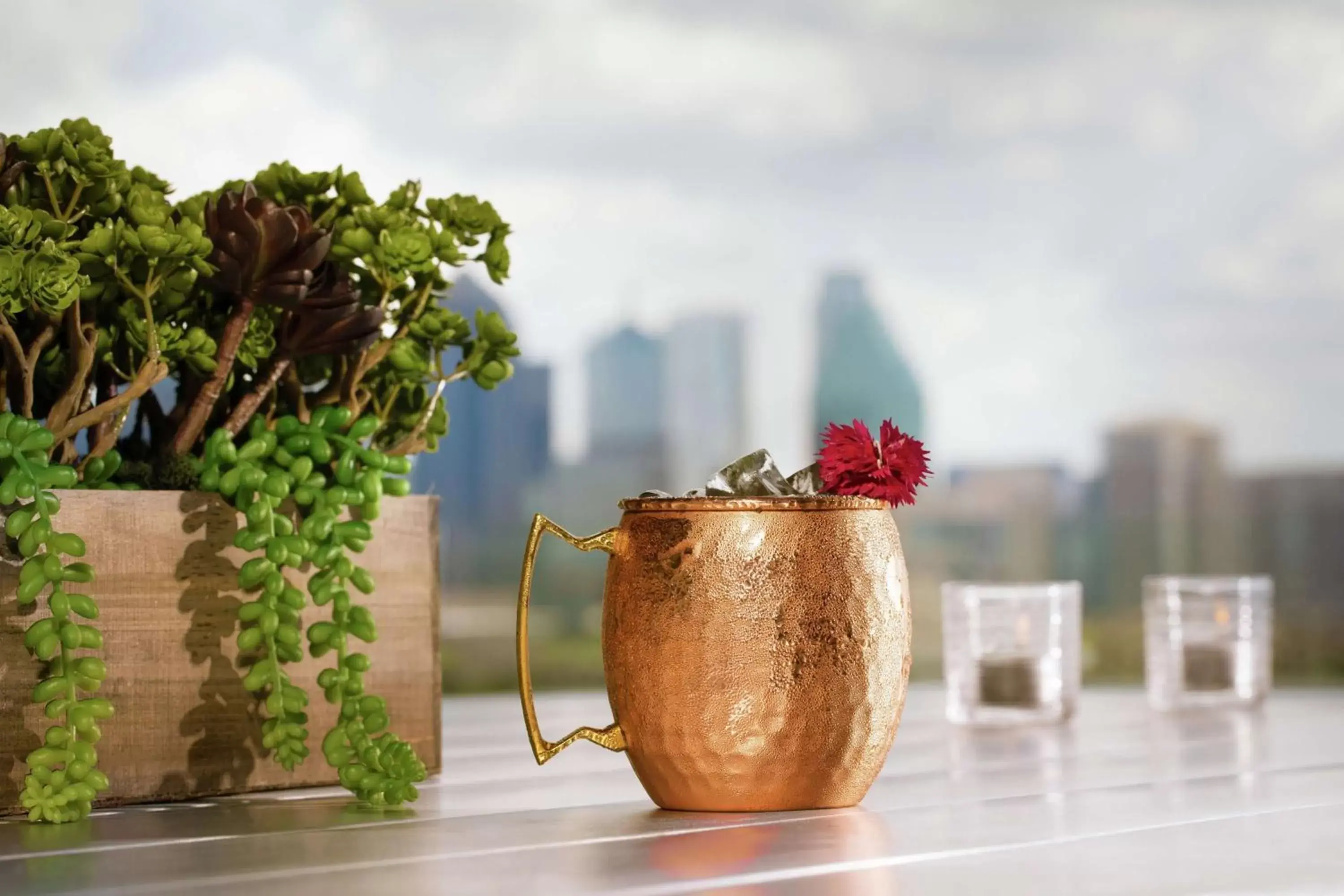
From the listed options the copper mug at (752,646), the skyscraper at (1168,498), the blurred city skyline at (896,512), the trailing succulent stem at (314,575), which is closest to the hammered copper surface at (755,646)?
the copper mug at (752,646)

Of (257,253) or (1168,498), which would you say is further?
(1168,498)

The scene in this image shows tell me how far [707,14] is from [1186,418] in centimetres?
100

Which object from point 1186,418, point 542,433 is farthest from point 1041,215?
point 542,433

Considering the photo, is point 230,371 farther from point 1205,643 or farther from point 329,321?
point 1205,643

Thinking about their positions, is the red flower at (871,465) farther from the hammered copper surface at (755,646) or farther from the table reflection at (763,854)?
the table reflection at (763,854)

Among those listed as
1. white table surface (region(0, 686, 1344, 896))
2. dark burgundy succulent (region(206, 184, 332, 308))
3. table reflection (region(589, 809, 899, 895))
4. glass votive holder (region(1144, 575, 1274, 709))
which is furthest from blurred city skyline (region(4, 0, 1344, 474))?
table reflection (region(589, 809, 899, 895))

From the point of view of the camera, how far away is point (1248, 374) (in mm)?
2221

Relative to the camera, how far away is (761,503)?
2.04 ft

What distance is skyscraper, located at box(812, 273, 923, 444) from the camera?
7.52ft

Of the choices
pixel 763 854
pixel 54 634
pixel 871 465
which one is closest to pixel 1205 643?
pixel 871 465

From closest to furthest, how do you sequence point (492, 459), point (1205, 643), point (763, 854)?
point (763, 854) < point (1205, 643) < point (492, 459)

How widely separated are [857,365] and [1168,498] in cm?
54

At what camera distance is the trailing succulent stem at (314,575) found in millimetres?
682

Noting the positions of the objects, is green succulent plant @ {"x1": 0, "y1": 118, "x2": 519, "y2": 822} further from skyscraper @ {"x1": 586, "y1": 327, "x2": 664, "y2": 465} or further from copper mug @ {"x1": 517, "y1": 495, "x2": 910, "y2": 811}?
skyscraper @ {"x1": 586, "y1": 327, "x2": 664, "y2": 465}
